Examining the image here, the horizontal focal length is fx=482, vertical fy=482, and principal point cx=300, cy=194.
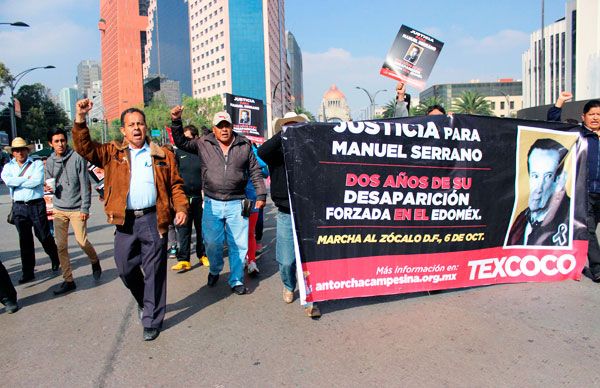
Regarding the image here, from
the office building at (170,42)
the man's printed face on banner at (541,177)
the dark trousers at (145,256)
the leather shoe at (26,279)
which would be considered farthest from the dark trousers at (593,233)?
the office building at (170,42)

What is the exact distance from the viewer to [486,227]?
466cm

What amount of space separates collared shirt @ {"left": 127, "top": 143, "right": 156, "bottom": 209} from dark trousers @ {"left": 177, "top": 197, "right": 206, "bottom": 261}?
231cm

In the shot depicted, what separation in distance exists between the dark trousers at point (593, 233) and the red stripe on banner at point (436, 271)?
0.46 ft

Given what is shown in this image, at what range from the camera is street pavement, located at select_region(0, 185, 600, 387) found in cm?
311

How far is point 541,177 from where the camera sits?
4914 millimetres

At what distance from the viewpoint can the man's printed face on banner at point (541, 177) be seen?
4.88m

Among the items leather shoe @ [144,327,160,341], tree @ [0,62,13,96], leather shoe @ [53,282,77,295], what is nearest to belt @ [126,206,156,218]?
leather shoe @ [144,327,160,341]

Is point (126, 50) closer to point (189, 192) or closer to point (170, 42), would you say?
point (170, 42)


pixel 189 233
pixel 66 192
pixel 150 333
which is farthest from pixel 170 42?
pixel 150 333

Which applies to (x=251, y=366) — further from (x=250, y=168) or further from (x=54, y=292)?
(x=54, y=292)

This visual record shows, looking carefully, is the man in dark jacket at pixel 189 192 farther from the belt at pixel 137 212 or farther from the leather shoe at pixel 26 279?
the belt at pixel 137 212

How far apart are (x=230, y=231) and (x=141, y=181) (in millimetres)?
1407

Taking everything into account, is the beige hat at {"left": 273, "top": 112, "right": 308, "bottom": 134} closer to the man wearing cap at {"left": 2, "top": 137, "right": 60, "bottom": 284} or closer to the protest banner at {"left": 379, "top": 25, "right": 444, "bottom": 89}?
the protest banner at {"left": 379, "top": 25, "right": 444, "bottom": 89}

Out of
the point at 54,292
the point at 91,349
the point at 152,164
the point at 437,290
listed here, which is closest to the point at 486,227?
the point at 437,290
